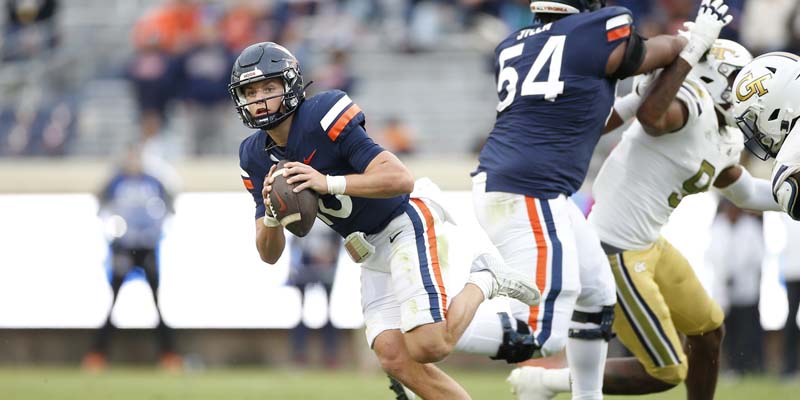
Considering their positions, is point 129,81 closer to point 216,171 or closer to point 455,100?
point 216,171

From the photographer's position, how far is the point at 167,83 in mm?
13742

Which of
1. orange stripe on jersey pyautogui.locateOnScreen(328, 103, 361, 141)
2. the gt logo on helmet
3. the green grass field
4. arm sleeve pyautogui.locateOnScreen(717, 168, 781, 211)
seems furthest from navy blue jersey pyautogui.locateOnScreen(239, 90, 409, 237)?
the green grass field

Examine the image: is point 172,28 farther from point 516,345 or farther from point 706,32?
point 516,345

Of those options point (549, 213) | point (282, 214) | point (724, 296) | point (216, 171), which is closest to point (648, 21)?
point (724, 296)

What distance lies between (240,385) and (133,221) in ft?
9.16

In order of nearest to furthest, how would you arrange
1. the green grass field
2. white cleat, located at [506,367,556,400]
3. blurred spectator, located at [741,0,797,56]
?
white cleat, located at [506,367,556,400] → the green grass field → blurred spectator, located at [741,0,797,56]

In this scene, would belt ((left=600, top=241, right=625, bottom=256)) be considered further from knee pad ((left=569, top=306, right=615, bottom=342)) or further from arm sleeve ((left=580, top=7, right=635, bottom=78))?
arm sleeve ((left=580, top=7, right=635, bottom=78))

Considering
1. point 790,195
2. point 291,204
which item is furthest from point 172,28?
point 790,195

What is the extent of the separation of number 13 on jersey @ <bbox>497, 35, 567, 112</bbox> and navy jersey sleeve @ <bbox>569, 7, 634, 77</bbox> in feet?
0.30

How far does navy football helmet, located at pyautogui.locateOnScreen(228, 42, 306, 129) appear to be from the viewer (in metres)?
5.38

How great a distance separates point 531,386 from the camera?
20.6ft

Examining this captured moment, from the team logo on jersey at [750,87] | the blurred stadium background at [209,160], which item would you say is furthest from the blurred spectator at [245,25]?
the team logo on jersey at [750,87]

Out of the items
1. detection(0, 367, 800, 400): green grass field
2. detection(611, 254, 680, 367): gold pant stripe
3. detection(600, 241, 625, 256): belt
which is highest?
detection(600, 241, 625, 256): belt

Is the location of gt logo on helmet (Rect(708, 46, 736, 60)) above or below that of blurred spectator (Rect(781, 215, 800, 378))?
above
